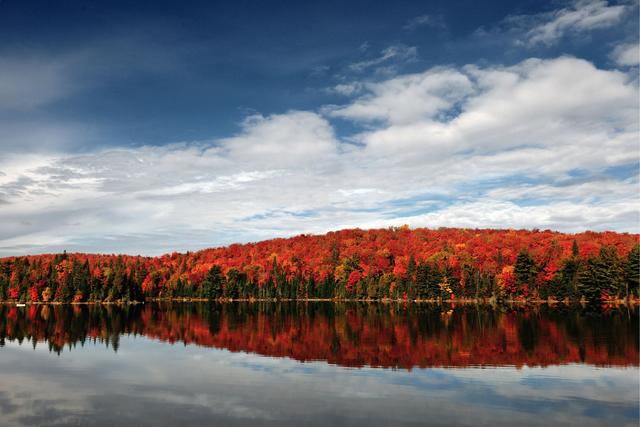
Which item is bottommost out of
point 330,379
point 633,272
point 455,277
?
point 330,379

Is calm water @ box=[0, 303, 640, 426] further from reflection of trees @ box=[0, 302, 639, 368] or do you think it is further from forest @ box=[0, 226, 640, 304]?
forest @ box=[0, 226, 640, 304]

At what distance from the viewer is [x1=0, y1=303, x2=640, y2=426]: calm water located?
2550 centimetres

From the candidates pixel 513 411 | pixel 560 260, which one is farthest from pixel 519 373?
pixel 560 260

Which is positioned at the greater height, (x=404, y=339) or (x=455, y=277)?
(x=455, y=277)

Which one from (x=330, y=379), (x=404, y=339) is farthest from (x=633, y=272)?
(x=330, y=379)

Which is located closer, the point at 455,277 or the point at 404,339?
the point at 404,339

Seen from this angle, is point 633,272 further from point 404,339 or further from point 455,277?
point 404,339

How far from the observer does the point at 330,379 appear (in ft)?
110

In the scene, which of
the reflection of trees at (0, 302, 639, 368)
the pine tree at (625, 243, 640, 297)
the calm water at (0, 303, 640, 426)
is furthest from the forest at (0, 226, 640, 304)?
the calm water at (0, 303, 640, 426)

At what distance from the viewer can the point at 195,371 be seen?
38125 mm

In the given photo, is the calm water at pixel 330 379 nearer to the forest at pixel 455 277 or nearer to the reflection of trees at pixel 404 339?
the reflection of trees at pixel 404 339

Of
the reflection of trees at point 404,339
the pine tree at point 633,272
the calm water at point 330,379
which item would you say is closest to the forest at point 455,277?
the pine tree at point 633,272

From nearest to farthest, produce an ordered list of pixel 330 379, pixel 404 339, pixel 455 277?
1. pixel 330 379
2. pixel 404 339
3. pixel 455 277

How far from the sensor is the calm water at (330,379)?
25500mm
